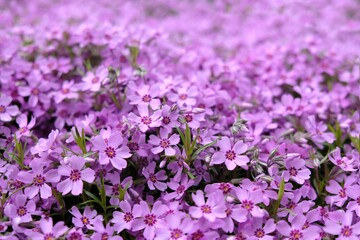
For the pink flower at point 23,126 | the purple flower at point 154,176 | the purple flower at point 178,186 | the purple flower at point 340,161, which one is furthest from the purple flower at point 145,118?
the purple flower at point 340,161

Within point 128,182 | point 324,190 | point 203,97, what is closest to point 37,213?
point 128,182

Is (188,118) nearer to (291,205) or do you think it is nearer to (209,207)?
(209,207)

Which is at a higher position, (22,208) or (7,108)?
(7,108)

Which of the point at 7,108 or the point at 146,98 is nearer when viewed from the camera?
the point at 146,98

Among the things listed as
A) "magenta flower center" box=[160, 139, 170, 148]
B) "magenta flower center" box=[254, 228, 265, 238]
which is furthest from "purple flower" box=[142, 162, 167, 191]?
"magenta flower center" box=[254, 228, 265, 238]

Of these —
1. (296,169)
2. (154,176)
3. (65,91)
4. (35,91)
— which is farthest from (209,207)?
(35,91)

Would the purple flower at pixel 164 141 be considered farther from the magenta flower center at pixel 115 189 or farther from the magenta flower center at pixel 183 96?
the magenta flower center at pixel 183 96
